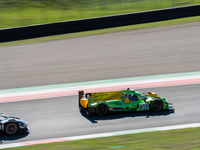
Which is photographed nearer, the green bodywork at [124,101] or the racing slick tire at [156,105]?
the green bodywork at [124,101]

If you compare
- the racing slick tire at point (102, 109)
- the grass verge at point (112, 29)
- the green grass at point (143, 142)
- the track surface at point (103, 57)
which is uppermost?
the grass verge at point (112, 29)

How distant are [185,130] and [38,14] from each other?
22052mm

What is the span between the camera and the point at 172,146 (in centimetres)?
827

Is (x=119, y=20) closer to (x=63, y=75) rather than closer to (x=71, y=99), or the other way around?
(x=63, y=75)

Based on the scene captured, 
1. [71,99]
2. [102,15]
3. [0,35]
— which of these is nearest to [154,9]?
[102,15]

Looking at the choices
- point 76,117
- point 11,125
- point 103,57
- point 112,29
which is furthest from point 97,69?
point 11,125

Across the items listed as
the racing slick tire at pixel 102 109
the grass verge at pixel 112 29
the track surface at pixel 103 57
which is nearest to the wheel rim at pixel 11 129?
the racing slick tire at pixel 102 109

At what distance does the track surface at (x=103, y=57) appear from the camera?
1845 centimetres

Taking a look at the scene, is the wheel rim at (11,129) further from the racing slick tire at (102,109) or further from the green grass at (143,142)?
the racing slick tire at (102,109)

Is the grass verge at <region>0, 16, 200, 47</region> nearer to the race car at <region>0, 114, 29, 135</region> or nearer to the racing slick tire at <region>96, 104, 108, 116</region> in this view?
the racing slick tire at <region>96, 104, 108, 116</region>

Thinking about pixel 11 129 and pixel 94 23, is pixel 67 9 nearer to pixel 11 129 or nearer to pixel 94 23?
pixel 94 23

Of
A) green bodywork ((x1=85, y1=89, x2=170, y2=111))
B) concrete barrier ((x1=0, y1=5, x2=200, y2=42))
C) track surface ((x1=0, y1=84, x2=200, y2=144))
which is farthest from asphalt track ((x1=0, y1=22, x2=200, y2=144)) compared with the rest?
concrete barrier ((x1=0, y1=5, x2=200, y2=42))

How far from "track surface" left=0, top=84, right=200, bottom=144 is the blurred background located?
1476 centimetres

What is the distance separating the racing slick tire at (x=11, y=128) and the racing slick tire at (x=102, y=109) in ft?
9.71
